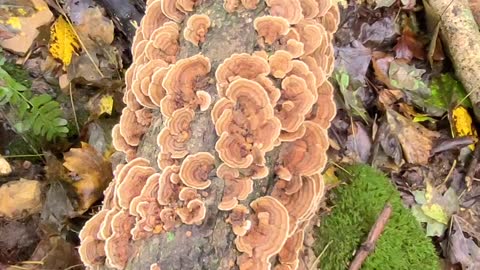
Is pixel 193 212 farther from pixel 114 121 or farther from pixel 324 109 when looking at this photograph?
pixel 114 121

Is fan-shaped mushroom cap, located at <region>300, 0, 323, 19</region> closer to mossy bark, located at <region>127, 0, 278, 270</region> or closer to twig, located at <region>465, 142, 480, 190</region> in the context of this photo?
mossy bark, located at <region>127, 0, 278, 270</region>

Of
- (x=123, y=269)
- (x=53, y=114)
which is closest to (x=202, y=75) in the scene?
(x=123, y=269)

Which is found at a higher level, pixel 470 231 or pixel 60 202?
pixel 60 202

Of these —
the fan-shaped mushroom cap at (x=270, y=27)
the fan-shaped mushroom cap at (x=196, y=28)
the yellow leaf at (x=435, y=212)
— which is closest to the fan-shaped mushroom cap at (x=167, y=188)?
the fan-shaped mushroom cap at (x=196, y=28)

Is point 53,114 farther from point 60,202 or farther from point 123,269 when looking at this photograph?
point 123,269

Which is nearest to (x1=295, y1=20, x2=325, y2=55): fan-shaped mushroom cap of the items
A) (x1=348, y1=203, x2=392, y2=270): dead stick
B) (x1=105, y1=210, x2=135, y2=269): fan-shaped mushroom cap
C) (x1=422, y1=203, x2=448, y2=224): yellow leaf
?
(x1=105, y1=210, x2=135, y2=269): fan-shaped mushroom cap

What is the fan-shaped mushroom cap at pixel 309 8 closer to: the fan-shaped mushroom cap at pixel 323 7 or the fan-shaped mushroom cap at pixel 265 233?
the fan-shaped mushroom cap at pixel 323 7
